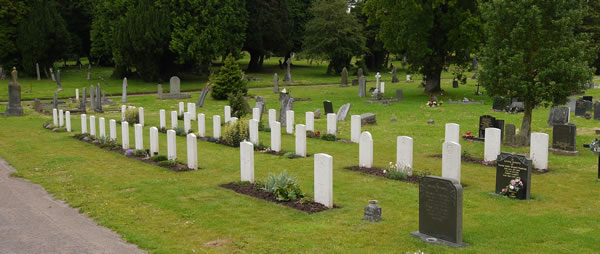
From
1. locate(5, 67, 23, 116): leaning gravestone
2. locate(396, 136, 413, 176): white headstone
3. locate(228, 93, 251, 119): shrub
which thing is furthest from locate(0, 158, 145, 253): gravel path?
locate(5, 67, 23, 116): leaning gravestone

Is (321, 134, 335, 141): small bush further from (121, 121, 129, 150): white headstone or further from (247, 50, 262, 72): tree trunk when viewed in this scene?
(247, 50, 262, 72): tree trunk

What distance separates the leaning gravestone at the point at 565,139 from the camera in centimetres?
1805

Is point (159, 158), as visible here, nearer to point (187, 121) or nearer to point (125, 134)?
point (125, 134)

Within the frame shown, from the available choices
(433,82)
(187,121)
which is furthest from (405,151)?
(433,82)

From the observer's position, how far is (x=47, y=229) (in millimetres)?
10812

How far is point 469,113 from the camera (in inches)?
1176

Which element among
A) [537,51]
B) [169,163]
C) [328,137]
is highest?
[537,51]

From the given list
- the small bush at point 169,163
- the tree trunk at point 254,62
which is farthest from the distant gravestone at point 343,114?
the tree trunk at point 254,62

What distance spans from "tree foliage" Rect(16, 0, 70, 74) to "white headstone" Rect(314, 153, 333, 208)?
5003 cm

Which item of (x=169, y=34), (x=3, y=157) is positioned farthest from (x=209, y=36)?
(x=3, y=157)

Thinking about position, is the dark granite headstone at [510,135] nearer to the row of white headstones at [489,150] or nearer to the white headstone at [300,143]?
the row of white headstones at [489,150]

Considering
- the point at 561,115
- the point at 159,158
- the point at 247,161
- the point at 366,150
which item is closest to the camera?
the point at 247,161

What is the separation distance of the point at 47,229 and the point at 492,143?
466 inches

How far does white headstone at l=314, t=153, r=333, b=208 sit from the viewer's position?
11711mm
